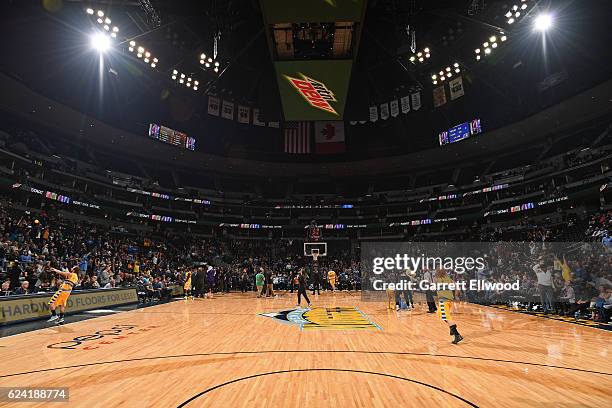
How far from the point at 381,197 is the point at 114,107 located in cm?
2949

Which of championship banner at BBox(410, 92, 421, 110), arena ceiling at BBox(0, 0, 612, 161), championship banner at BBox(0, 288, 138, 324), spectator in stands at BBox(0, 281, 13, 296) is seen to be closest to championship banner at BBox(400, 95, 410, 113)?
championship banner at BBox(410, 92, 421, 110)

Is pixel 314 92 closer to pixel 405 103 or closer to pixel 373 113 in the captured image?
pixel 405 103

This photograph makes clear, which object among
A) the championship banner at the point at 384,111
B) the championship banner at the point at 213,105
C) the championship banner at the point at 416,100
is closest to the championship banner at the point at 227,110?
the championship banner at the point at 213,105

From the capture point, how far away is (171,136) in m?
32.4

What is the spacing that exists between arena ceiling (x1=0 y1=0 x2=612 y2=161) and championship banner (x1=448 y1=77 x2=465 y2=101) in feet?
3.05

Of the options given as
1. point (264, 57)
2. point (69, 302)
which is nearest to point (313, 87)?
point (264, 57)

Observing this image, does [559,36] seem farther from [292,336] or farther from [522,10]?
[292,336]

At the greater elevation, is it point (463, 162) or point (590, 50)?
point (590, 50)

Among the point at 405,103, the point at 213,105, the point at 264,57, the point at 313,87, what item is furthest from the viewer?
the point at 213,105

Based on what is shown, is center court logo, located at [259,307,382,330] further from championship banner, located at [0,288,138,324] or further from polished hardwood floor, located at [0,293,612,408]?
championship banner, located at [0,288,138,324]

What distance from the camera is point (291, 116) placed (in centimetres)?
2119

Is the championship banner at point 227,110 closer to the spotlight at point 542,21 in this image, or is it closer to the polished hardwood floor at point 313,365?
the spotlight at point 542,21

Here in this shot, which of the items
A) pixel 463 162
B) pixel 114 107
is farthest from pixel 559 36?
pixel 114 107

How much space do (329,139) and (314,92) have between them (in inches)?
778
